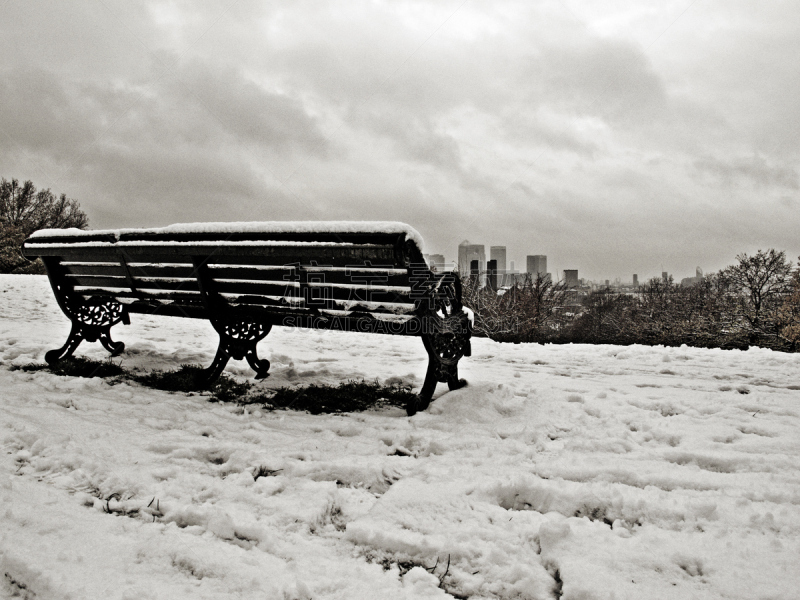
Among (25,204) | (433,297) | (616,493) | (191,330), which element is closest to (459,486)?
(616,493)

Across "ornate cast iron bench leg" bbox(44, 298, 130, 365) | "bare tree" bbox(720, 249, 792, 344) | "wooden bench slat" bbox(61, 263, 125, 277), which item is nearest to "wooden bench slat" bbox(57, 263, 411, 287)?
"wooden bench slat" bbox(61, 263, 125, 277)

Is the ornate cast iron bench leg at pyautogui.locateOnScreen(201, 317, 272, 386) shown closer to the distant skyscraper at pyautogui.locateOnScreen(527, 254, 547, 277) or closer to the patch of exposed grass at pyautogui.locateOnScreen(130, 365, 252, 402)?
the patch of exposed grass at pyautogui.locateOnScreen(130, 365, 252, 402)

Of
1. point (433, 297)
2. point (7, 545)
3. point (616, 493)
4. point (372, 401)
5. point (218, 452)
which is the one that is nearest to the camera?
point (7, 545)

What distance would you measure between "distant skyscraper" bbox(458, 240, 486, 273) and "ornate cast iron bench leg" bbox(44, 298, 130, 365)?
24064 mm

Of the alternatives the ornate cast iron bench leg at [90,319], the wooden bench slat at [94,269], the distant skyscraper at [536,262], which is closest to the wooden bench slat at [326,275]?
the wooden bench slat at [94,269]

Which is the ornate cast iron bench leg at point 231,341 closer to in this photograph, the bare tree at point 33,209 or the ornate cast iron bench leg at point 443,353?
the ornate cast iron bench leg at point 443,353

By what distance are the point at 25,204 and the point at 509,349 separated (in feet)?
137

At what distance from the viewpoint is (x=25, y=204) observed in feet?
115

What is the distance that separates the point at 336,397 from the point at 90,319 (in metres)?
2.80

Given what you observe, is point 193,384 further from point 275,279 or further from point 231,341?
point 275,279

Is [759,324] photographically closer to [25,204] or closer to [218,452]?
[218,452]

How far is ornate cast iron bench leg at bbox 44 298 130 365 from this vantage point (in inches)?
176

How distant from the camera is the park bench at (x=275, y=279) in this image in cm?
292

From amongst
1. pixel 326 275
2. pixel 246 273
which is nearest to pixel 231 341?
pixel 246 273
